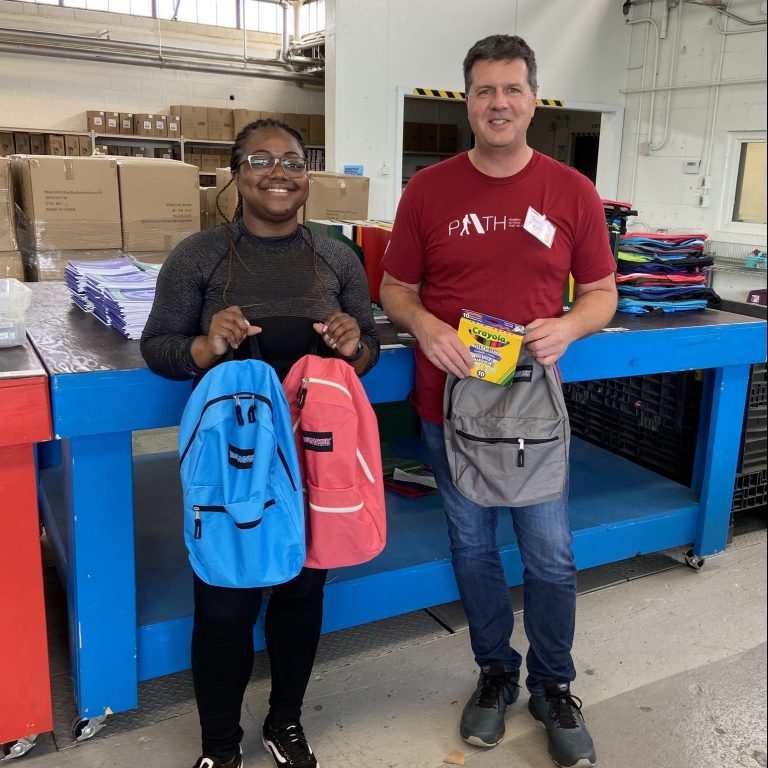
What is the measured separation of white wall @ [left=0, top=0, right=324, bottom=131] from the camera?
7.85 metres

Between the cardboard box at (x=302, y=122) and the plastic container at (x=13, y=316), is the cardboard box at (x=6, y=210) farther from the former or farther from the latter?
the cardboard box at (x=302, y=122)

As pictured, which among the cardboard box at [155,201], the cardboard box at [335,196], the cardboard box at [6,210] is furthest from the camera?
the cardboard box at [335,196]

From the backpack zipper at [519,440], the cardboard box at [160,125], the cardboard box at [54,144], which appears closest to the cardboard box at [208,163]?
the cardboard box at [160,125]

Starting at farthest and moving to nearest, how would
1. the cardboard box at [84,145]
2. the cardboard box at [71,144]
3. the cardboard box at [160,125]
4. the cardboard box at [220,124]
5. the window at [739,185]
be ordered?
the cardboard box at [220,124] → the cardboard box at [160,125] → the cardboard box at [84,145] → the cardboard box at [71,144] → the window at [739,185]

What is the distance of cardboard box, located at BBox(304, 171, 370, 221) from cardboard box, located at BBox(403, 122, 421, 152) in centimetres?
444

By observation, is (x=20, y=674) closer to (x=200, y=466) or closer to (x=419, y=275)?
(x=200, y=466)

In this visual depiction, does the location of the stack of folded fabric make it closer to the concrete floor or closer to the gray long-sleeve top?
the concrete floor

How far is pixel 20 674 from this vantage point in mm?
1615

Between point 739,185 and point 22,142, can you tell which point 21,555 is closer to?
point 739,185

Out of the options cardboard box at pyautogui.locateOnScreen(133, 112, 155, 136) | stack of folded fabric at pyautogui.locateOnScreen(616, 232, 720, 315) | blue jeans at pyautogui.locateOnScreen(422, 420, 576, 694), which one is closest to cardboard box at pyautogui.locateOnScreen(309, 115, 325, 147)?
cardboard box at pyautogui.locateOnScreen(133, 112, 155, 136)

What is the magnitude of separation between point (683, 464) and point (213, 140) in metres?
6.93

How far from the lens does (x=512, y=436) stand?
5.38ft

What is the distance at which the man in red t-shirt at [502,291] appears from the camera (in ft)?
5.17

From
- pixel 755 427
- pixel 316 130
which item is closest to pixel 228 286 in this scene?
pixel 755 427
